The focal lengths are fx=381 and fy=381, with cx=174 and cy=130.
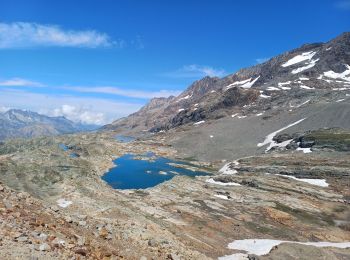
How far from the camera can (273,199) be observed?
88625mm

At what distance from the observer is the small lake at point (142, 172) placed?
117631 millimetres

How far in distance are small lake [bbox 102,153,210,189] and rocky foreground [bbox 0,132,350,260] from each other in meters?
11.1

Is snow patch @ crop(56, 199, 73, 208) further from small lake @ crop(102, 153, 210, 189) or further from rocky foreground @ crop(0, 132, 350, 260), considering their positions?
small lake @ crop(102, 153, 210, 189)

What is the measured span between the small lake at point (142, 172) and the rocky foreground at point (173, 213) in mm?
11085

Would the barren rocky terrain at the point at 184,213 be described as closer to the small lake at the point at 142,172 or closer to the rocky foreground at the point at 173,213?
the rocky foreground at the point at 173,213

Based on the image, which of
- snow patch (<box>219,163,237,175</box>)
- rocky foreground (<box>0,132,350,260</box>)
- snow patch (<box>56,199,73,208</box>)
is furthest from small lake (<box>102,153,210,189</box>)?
snow patch (<box>56,199,73,208</box>)

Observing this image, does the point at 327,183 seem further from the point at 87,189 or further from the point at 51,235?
the point at 51,235

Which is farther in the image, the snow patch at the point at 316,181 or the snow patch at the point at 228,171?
the snow patch at the point at 228,171

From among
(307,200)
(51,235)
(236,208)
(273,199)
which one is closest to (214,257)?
(51,235)

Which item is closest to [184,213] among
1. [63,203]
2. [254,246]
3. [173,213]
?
[173,213]

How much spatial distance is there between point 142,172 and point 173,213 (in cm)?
7703

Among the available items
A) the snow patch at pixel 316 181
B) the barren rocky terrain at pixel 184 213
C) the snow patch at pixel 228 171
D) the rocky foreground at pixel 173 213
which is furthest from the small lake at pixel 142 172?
the snow patch at pixel 316 181

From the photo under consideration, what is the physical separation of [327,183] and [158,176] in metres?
54.6

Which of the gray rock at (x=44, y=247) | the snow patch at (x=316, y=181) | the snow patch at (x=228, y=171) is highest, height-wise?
the gray rock at (x=44, y=247)
